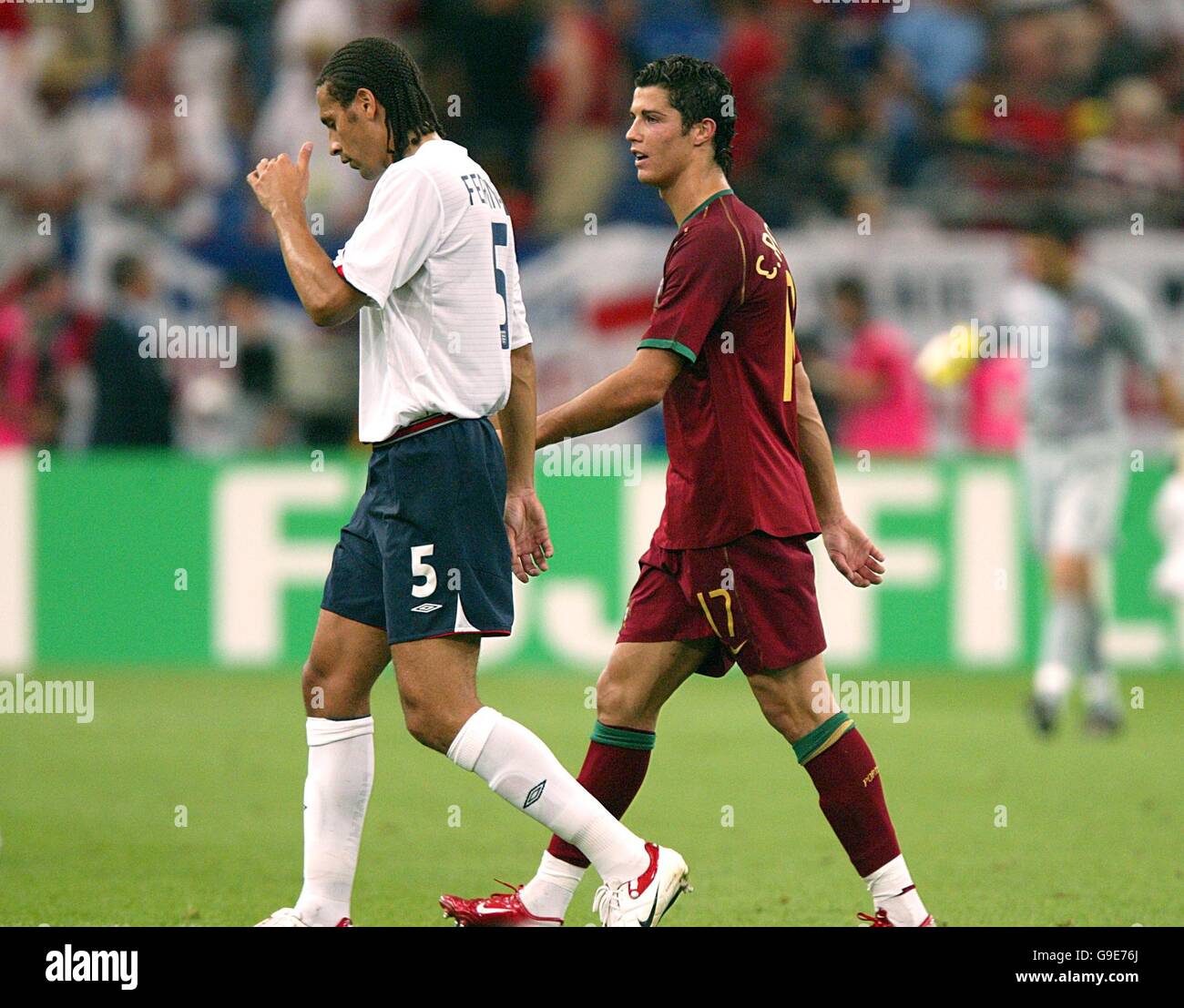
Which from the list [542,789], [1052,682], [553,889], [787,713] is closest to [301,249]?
[542,789]

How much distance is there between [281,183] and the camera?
477 cm

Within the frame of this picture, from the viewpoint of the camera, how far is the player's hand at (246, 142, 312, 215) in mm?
4758

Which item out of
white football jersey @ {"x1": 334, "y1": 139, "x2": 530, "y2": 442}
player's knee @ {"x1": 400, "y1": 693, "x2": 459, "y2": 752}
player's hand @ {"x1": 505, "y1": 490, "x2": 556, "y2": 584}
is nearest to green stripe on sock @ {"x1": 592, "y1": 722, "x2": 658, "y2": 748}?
player's hand @ {"x1": 505, "y1": 490, "x2": 556, "y2": 584}

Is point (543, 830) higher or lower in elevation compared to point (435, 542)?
lower

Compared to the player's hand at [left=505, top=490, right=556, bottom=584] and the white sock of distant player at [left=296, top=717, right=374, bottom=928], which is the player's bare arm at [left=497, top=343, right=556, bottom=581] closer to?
the player's hand at [left=505, top=490, right=556, bottom=584]

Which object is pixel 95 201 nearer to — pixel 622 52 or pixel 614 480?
pixel 622 52

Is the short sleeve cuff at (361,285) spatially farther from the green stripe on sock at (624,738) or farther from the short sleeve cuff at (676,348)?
the green stripe on sock at (624,738)

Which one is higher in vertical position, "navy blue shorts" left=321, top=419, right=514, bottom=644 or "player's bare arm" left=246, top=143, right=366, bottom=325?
"player's bare arm" left=246, top=143, right=366, bottom=325

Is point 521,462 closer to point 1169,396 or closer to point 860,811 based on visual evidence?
point 860,811

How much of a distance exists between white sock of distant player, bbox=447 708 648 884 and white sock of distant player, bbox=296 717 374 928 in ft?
1.10

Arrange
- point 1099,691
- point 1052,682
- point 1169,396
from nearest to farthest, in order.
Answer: point 1052,682 < point 1099,691 < point 1169,396

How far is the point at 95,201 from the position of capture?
46.6 feet

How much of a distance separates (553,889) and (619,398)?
4.35 feet
